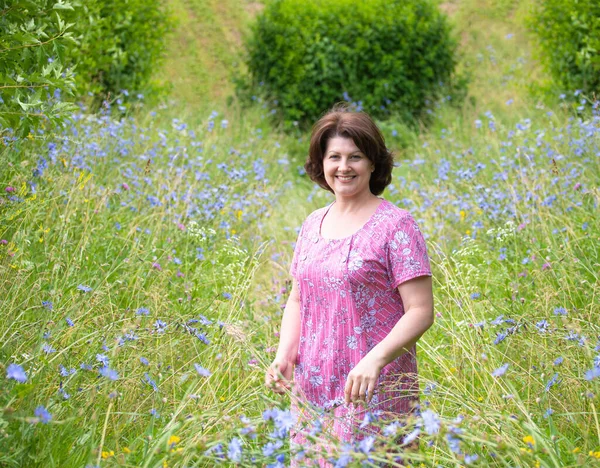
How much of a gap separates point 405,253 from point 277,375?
1.78 feet

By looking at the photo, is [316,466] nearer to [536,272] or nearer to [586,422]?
[586,422]

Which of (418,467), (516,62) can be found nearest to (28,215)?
(418,467)

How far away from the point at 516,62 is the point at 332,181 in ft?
39.6

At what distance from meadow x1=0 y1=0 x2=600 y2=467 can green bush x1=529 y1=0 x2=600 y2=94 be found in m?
0.86

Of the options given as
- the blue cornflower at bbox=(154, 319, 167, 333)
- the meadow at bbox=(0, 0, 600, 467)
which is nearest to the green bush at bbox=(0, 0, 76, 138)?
the meadow at bbox=(0, 0, 600, 467)

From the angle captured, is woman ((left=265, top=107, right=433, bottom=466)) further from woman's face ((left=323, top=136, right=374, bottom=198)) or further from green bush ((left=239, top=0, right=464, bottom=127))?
green bush ((left=239, top=0, right=464, bottom=127))

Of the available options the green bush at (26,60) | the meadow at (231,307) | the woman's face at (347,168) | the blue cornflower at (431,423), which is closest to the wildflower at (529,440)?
the meadow at (231,307)

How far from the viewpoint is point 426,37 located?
37.0 feet

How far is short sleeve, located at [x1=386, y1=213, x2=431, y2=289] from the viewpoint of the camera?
220 centimetres

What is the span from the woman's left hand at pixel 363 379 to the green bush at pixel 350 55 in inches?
355

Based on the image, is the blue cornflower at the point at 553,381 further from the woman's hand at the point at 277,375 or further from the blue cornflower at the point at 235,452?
the blue cornflower at the point at 235,452

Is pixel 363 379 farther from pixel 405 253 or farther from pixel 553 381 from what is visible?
pixel 553 381

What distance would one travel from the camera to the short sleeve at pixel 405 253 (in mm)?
2203

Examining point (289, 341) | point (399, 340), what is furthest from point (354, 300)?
point (289, 341)
